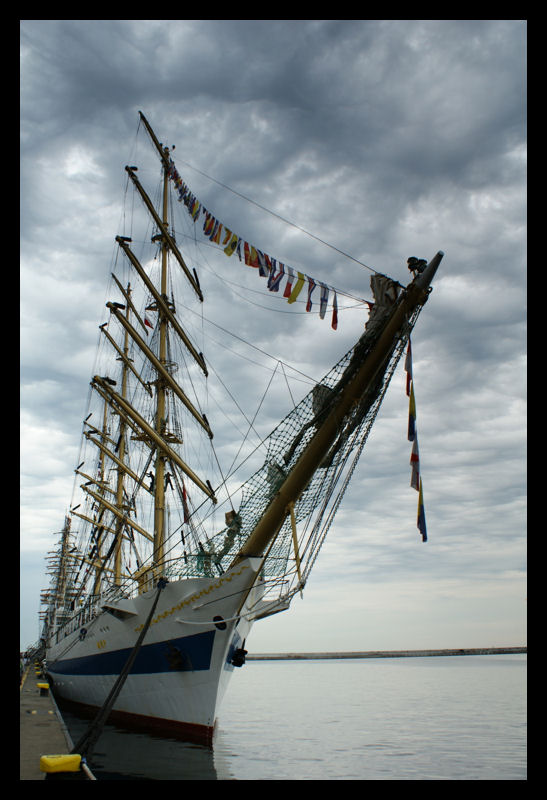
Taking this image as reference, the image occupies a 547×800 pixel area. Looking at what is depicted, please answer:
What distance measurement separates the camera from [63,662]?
86.1 ft

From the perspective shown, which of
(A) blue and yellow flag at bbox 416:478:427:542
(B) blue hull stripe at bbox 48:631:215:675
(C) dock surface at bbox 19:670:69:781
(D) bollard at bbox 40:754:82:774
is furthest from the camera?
(B) blue hull stripe at bbox 48:631:215:675

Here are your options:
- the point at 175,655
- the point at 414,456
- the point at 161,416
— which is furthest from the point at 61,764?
the point at 161,416

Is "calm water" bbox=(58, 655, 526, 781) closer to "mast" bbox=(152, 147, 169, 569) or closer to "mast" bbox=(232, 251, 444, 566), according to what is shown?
"mast" bbox=(232, 251, 444, 566)

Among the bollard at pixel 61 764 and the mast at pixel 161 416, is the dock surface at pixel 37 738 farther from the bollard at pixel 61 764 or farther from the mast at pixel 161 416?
the mast at pixel 161 416

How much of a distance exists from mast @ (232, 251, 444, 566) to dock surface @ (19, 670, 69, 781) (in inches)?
216

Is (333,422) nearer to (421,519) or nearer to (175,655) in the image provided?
(421,519)

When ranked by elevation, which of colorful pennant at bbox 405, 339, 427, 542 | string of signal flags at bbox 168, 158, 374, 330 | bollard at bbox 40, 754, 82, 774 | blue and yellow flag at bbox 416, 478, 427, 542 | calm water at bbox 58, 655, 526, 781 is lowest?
calm water at bbox 58, 655, 526, 781

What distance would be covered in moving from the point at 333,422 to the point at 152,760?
8762 mm

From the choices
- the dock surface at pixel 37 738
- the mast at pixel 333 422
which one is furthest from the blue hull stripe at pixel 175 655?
the dock surface at pixel 37 738

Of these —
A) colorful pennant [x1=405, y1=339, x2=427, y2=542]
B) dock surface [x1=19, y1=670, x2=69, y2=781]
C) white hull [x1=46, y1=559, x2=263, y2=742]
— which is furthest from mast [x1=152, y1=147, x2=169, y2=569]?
colorful pennant [x1=405, y1=339, x2=427, y2=542]

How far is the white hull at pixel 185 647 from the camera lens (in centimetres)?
1434

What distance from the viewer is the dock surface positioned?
944cm
